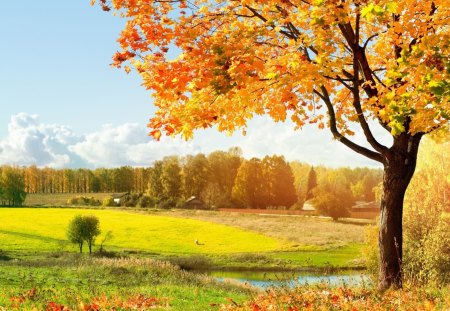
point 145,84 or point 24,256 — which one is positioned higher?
point 145,84

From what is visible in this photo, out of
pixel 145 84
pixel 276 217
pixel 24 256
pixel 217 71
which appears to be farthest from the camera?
pixel 276 217

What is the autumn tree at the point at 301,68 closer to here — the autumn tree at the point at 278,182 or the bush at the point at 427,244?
the bush at the point at 427,244

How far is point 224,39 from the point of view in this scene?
12.2 meters

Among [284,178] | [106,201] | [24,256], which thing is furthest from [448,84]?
[106,201]

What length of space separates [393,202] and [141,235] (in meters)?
52.5

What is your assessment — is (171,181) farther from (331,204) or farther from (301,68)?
(301,68)

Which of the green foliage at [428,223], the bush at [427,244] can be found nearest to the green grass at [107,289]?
the bush at [427,244]

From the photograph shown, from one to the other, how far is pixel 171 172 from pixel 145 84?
87617 mm

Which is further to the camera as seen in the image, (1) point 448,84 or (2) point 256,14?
(2) point 256,14

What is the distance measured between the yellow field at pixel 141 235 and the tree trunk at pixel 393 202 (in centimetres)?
3939

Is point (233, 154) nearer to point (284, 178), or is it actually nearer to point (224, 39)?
point (284, 178)

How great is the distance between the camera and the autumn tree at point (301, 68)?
1154 centimetres

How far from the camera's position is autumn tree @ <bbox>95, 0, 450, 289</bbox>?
11.5 meters

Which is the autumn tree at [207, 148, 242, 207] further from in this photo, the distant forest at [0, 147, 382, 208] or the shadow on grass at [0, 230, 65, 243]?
the shadow on grass at [0, 230, 65, 243]
